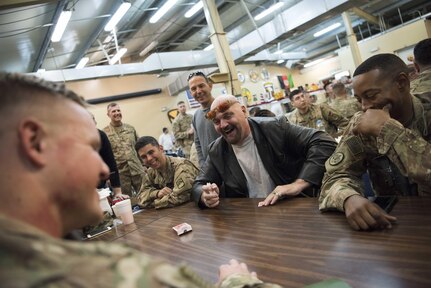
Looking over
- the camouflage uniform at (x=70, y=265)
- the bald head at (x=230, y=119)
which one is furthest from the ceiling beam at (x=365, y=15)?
the camouflage uniform at (x=70, y=265)

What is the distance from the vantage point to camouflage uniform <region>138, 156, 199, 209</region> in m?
2.49

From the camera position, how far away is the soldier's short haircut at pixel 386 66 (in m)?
1.49

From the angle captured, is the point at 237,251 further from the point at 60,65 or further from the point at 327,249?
the point at 60,65

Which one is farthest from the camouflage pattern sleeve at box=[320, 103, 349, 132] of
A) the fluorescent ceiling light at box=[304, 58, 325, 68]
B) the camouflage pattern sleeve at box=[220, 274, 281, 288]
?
the fluorescent ceiling light at box=[304, 58, 325, 68]

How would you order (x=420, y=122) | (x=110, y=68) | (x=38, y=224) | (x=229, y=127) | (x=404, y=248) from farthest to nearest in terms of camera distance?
(x=110, y=68), (x=229, y=127), (x=420, y=122), (x=404, y=248), (x=38, y=224)

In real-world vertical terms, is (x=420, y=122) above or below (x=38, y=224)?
below

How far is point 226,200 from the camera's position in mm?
2105

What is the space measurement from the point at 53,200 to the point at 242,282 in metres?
0.52

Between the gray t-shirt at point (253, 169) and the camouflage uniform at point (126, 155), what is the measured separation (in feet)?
9.67

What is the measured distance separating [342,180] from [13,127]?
4.30 ft

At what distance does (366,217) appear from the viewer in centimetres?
107

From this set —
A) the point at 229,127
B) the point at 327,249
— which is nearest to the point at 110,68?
the point at 229,127

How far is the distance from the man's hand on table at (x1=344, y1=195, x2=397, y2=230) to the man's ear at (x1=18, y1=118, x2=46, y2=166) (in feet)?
3.35

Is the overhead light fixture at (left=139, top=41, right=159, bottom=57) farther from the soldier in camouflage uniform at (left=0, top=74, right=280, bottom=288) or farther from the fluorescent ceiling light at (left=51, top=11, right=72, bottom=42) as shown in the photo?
the soldier in camouflage uniform at (left=0, top=74, right=280, bottom=288)
